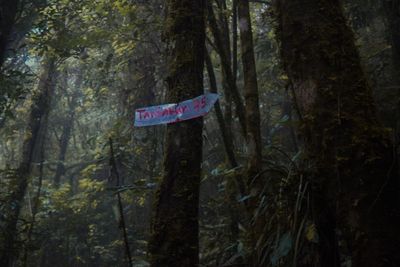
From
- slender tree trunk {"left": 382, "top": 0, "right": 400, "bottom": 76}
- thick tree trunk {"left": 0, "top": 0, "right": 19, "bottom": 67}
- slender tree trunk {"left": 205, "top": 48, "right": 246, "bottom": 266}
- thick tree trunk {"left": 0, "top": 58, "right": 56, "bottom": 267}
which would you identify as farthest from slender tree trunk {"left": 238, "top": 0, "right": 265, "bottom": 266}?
thick tree trunk {"left": 0, "top": 58, "right": 56, "bottom": 267}

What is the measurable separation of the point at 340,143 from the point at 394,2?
4290 millimetres

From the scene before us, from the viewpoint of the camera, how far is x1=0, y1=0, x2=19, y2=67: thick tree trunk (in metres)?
5.47

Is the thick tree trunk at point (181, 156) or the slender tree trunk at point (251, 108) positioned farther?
the slender tree trunk at point (251, 108)

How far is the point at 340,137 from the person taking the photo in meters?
1.95

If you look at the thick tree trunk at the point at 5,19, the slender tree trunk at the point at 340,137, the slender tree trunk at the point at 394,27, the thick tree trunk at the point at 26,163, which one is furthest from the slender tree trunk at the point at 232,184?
the thick tree trunk at the point at 26,163

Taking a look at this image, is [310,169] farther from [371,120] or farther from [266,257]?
[266,257]

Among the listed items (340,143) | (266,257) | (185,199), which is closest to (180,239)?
(185,199)

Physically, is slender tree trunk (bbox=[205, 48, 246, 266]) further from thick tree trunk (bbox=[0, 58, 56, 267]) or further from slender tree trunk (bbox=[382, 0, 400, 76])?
thick tree trunk (bbox=[0, 58, 56, 267])

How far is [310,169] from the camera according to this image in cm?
219

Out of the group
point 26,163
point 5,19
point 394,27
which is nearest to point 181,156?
point 5,19

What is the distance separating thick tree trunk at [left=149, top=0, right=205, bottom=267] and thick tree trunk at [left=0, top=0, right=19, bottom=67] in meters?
3.13

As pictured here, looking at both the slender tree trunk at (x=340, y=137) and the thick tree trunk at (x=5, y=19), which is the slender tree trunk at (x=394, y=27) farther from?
the thick tree trunk at (x=5, y=19)

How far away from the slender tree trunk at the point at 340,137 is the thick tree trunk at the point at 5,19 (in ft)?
13.4

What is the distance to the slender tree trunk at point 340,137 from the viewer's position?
5.83ft
